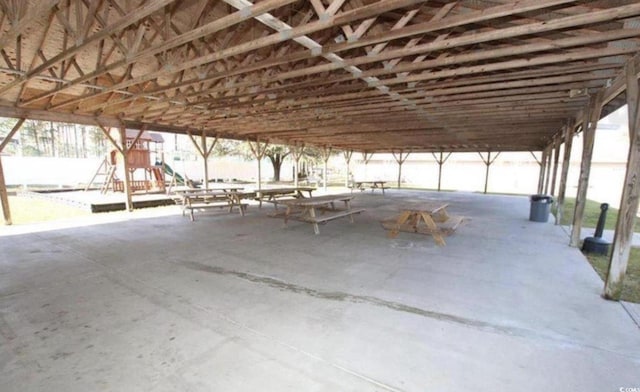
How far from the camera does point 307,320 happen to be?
8.23 ft

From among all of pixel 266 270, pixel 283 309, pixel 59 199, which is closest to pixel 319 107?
pixel 266 270

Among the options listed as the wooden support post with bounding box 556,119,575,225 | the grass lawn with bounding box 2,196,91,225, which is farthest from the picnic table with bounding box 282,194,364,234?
the grass lawn with bounding box 2,196,91,225

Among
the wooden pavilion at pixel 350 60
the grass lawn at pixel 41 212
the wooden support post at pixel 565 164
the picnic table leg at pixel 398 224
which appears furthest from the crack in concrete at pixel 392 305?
the grass lawn at pixel 41 212

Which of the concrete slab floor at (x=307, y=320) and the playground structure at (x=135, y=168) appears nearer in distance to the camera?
the concrete slab floor at (x=307, y=320)

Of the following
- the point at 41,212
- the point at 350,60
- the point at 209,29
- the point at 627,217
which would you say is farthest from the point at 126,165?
the point at 627,217

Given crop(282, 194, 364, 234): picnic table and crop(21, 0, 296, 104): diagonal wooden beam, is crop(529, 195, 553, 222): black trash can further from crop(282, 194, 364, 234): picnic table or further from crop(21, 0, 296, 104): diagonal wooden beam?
crop(21, 0, 296, 104): diagonal wooden beam

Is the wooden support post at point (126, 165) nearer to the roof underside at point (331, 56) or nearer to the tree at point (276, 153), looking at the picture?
the roof underside at point (331, 56)

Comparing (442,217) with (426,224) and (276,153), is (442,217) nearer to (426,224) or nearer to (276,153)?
(426,224)

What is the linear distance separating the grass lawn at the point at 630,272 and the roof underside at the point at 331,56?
2.60 m

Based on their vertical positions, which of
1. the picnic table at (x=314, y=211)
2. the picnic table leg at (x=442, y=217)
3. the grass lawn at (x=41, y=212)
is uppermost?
the picnic table at (x=314, y=211)

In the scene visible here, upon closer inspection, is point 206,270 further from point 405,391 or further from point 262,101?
point 262,101

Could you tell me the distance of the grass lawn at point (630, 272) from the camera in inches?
123

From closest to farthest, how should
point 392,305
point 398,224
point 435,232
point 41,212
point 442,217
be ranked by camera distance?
point 392,305
point 435,232
point 398,224
point 442,217
point 41,212

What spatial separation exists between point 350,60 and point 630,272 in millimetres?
4652
